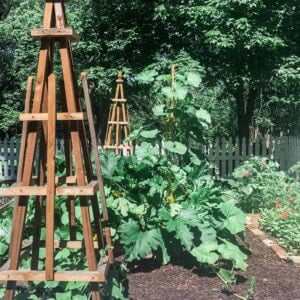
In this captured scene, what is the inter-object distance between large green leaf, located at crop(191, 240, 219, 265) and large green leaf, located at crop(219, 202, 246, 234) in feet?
0.86

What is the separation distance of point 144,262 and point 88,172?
4.75ft

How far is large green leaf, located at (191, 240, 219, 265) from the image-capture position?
13.4ft

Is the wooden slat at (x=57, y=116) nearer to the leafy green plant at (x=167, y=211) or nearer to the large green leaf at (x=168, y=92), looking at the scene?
the leafy green plant at (x=167, y=211)

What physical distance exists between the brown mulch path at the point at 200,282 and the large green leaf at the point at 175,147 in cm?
103

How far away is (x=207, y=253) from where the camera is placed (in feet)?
13.7

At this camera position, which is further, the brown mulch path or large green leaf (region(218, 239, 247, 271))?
large green leaf (region(218, 239, 247, 271))

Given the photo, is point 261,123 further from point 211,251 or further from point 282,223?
point 211,251

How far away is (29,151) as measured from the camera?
9.51ft

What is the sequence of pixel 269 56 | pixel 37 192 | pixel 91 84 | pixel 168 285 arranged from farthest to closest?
pixel 91 84, pixel 269 56, pixel 168 285, pixel 37 192

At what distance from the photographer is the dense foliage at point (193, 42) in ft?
37.9

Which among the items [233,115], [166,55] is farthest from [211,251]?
[233,115]

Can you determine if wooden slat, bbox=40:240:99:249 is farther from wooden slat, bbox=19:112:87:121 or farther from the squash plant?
wooden slat, bbox=19:112:87:121

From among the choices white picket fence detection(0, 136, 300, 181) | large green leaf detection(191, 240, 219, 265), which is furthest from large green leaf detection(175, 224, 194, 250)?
white picket fence detection(0, 136, 300, 181)

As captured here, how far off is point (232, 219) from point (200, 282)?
28.4 inches
